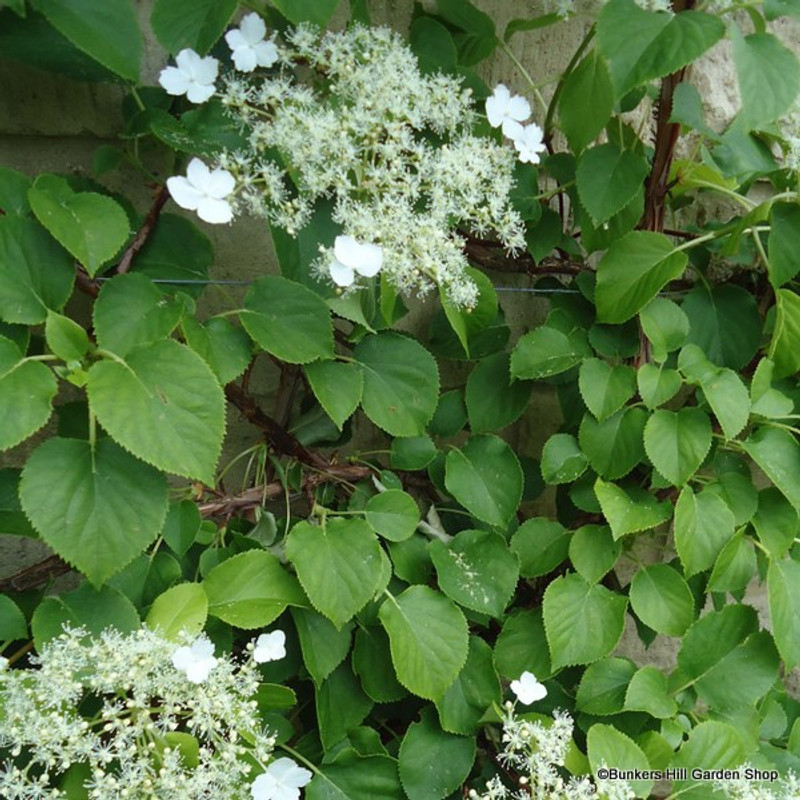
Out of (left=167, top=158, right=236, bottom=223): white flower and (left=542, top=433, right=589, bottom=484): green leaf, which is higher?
(left=167, top=158, right=236, bottom=223): white flower

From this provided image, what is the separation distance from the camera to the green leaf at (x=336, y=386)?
0.87m

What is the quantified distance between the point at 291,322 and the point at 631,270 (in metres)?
0.43

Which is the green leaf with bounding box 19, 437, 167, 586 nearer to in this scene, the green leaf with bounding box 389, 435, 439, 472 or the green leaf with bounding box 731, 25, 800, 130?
the green leaf with bounding box 389, 435, 439, 472

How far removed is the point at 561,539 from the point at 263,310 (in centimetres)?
47

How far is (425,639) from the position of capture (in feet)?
2.92

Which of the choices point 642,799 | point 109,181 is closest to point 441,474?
point 642,799

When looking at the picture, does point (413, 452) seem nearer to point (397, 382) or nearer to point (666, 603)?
A: point (397, 382)

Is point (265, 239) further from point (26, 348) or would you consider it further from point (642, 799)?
point (642, 799)

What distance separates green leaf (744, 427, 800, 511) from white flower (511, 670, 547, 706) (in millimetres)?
377

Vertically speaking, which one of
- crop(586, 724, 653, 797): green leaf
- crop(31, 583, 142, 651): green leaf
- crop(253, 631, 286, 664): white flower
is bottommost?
crop(586, 724, 653, 797): green leaf

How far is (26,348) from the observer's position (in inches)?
29.6

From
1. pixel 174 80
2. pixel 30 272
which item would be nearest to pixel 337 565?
pixel 30 272

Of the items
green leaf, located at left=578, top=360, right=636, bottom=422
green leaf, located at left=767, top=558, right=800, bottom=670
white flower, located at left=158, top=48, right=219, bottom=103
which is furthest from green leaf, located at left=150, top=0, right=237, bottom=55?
green leaf, located at left=767, top=558, right=800, bottom=670

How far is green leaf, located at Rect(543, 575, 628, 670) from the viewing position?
942mm
